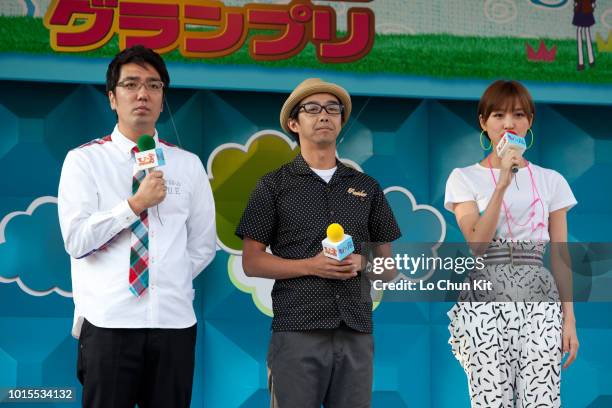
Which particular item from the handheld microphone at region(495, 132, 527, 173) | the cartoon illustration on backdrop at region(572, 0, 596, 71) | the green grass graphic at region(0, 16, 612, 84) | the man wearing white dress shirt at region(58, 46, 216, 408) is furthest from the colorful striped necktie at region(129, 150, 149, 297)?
the cartoon illustration on backdrop at region(572, 0, 596, 71)

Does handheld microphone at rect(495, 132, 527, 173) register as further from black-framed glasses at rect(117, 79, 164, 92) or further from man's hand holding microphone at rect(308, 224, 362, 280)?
black-framed glasses at rect(117, 79, 164, 92)

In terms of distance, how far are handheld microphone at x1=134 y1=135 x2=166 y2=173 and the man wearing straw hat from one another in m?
0.46

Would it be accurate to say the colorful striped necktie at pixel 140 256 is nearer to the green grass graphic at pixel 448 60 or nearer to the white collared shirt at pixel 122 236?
the white collared shirt at pixel 122 236

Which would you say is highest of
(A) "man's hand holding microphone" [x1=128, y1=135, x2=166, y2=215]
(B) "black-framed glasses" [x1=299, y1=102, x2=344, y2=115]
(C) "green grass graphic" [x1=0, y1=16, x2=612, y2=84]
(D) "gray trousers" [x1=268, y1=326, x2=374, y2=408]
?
(C) "green grass graphic" [x1=0, y1=16, x2=612, y2=84]

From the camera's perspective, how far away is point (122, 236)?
2.87 m

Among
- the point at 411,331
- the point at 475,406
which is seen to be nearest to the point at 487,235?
the point at 475,406

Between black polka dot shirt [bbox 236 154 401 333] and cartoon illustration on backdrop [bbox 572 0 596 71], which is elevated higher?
cartoon illustration on backdrop [bbox 572 0 596 71]

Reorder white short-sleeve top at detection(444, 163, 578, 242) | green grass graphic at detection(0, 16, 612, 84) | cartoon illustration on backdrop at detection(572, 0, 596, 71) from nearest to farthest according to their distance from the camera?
white short-sleeve top at detection(444, 163, 578, 242), green grass graphic at detection(0, 16, 612, 84), cartoon illustration on backdrop at detection(572, 0, 596, 71)

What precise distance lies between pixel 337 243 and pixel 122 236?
0.74m

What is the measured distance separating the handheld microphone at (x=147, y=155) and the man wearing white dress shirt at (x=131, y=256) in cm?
4

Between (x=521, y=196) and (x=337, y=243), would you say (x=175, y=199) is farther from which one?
(x=521, y=196)

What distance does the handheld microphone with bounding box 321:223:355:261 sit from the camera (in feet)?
9.30

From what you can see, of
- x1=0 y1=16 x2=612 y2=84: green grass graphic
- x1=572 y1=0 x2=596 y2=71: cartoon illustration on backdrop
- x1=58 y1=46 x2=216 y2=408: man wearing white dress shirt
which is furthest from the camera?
x1=572 y1=0 x2=596 y2=71: cartoon illustration on backdrop

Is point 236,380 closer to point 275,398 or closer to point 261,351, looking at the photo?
point 261,351
